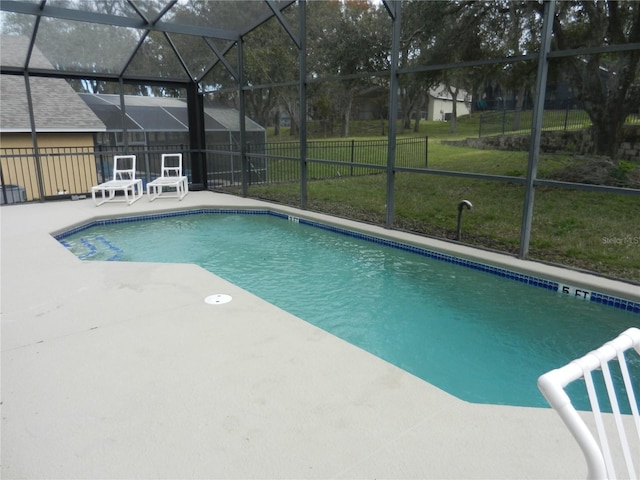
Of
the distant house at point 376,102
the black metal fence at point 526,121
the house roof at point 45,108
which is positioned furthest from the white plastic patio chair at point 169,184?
the black metal fence at point 526,121

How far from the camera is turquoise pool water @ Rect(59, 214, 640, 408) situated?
300 cm

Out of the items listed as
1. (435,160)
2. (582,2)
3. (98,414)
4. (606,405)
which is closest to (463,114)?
(435,160)

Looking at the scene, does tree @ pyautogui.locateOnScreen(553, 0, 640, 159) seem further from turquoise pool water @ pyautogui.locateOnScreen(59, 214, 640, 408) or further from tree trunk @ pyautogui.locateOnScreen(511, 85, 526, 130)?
turquoise pool water @ pyautogui.locateOnScreen(59, 214, 640, 408)

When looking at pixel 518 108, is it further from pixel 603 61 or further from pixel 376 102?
pixel 376 102

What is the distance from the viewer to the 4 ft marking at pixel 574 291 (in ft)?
13.0

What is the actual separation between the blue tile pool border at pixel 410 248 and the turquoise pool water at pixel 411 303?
0.19 ft

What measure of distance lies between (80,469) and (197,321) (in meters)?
1.38

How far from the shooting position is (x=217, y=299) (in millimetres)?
3436

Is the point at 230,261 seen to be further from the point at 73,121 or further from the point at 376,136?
the point at 73,121

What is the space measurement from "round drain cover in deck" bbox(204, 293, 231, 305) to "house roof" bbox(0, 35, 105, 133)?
7.85 metres

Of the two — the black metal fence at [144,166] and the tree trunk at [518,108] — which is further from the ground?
the tree trunk at [518,108]

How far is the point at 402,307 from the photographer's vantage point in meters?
3.96

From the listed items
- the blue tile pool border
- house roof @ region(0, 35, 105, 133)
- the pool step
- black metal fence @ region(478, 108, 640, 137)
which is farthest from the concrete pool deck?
house roof @ region(0, 35, 105, 133)

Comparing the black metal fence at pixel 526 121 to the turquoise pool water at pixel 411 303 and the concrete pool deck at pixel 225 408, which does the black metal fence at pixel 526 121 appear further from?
the concrete pool deck at pixel 225 408
